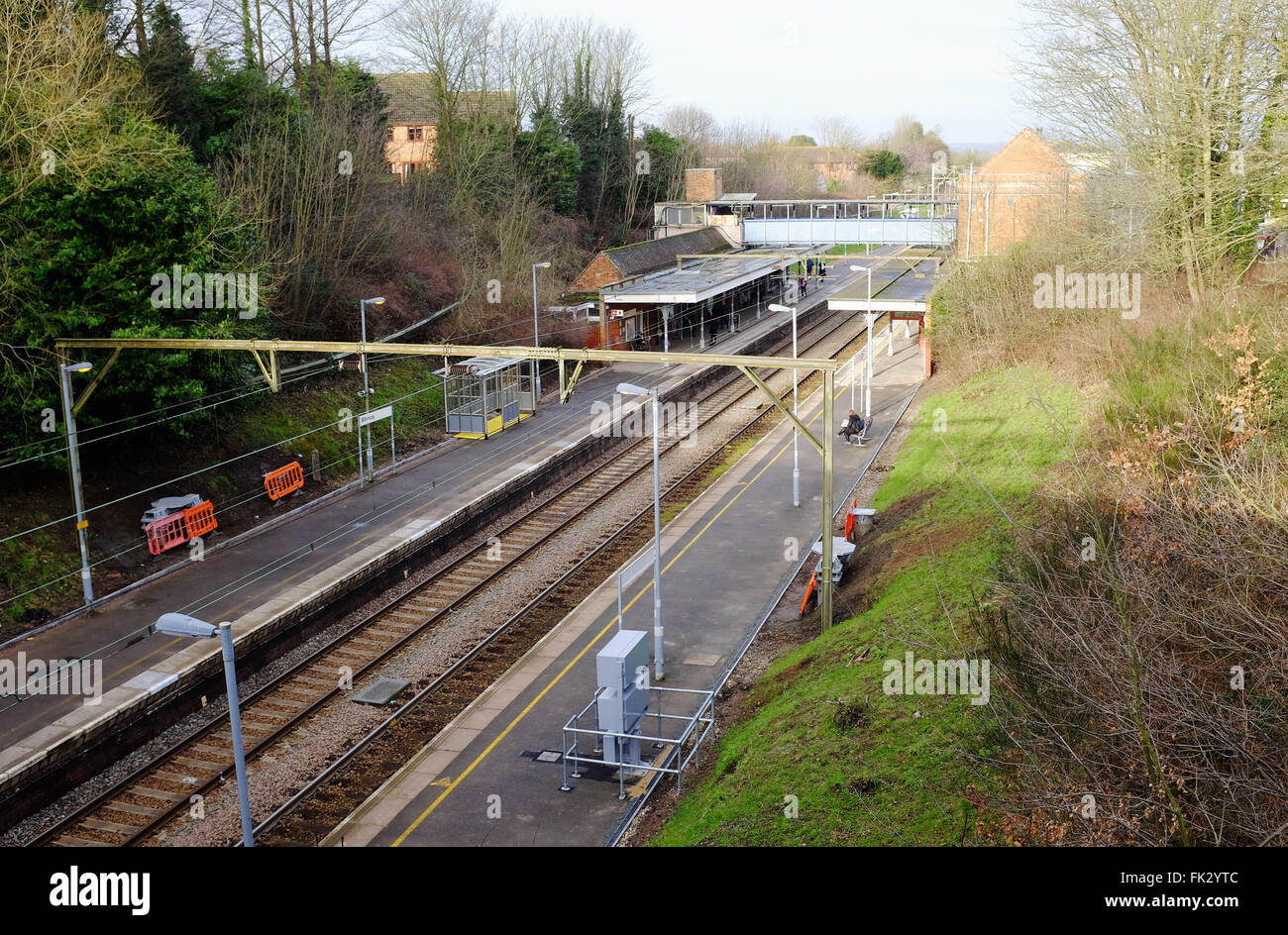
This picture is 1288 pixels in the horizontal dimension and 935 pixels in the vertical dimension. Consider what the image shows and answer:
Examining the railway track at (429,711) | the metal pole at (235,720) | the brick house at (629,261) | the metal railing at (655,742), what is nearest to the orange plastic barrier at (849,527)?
the railway track at (429,711)

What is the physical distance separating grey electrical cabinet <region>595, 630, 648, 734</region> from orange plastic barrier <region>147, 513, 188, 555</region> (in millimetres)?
12372

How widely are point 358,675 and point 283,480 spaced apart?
32.3 feet

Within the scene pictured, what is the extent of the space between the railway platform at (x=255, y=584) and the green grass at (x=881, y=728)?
30.0ft

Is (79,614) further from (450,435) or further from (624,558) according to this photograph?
(450,435)

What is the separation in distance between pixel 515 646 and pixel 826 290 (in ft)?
164

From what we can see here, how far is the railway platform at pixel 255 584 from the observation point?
15.7 m

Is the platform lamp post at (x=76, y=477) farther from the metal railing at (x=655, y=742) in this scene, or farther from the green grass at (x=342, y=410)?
the metal railing at (x=655, y=742)

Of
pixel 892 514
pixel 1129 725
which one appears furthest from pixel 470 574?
pixel 1129 725

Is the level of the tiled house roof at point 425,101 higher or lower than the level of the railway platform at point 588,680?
higher

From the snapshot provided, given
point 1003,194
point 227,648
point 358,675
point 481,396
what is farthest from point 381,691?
point 1003,194

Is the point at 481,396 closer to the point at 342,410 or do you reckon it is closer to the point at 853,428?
the point at 342,410

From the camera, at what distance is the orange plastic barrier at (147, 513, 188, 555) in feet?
73.3

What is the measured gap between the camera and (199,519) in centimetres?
2353

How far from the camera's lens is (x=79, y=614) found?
19.8m
